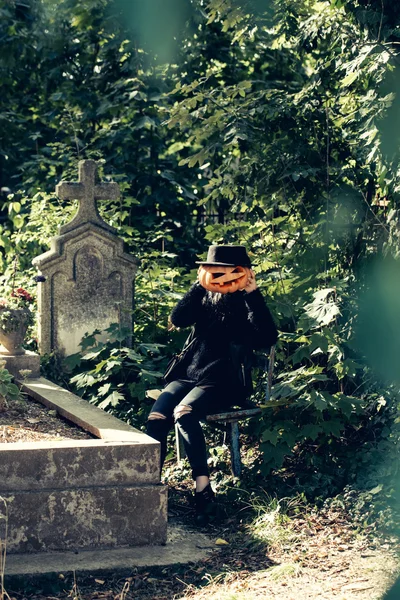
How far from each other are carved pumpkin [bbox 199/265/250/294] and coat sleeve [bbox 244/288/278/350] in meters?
0.09

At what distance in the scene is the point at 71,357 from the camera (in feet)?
24.6

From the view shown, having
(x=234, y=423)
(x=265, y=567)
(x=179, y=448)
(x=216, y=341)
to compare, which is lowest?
(x=265, y=567)

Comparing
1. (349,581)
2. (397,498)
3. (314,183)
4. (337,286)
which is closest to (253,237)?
(314,183)

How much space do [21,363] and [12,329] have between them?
26 cm

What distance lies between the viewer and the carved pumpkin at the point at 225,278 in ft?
19.1

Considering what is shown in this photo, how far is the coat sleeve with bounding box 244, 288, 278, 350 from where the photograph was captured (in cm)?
576

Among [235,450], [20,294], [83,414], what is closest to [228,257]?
[235,450]

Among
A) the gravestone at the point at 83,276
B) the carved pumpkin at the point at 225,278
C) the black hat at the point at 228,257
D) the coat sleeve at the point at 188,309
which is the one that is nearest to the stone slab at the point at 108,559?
the coat sleeve at the point at 188,309

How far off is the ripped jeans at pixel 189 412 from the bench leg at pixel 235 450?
148 millimetres

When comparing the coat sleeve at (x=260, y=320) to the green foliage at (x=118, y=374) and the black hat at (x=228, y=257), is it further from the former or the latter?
the green foliage at (x=118, y=374)

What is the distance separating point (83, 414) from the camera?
5805 millimetres

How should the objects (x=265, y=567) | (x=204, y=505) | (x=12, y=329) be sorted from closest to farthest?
(x=265, y=567) < (x=204, y=505) < (x=12, y=329)

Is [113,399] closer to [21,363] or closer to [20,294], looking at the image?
[21,363]

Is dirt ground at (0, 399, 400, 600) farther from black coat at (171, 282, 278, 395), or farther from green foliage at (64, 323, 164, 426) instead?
green foliage at (64, 323, 164, 426)
